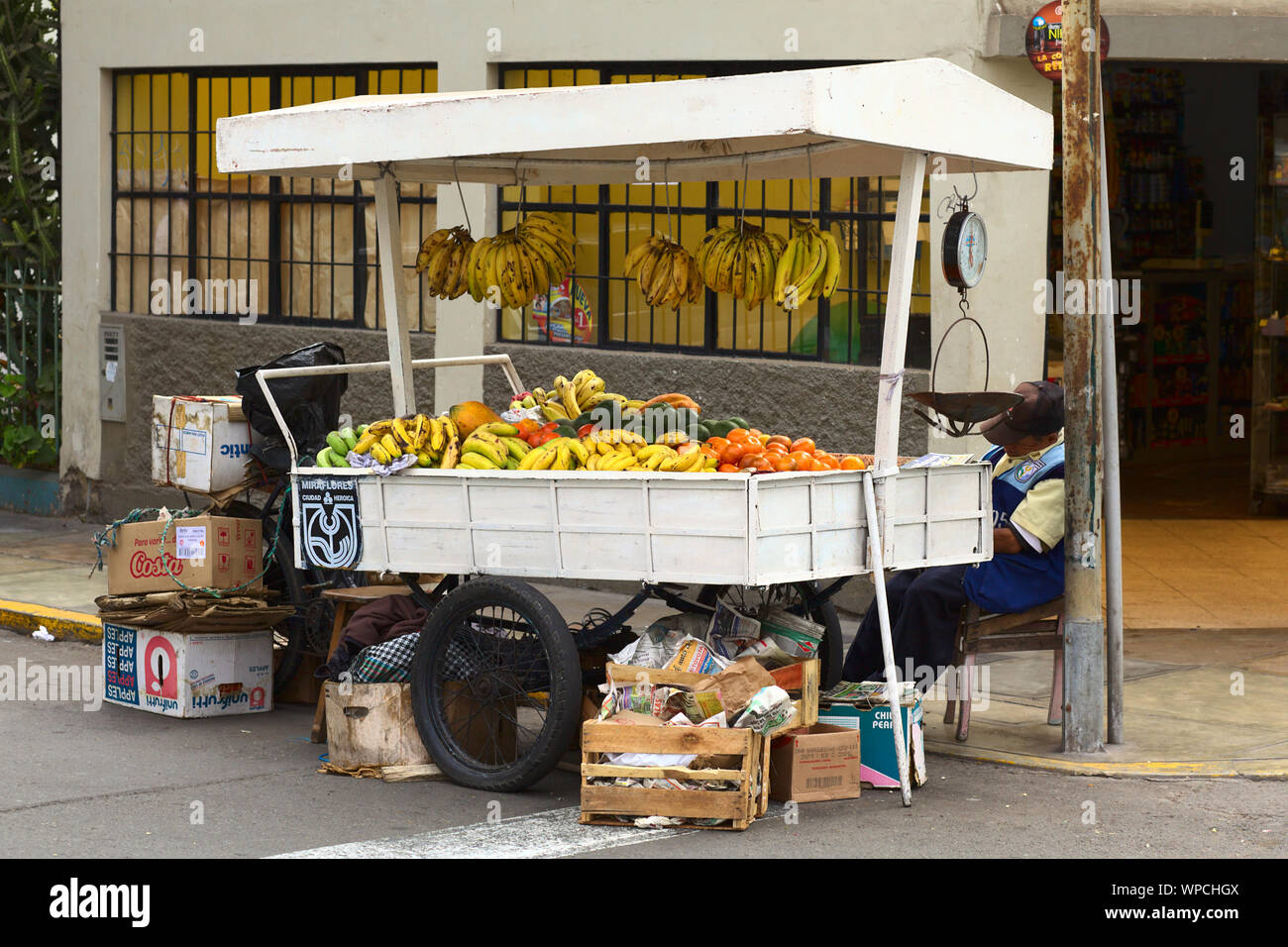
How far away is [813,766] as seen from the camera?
665 centimetres

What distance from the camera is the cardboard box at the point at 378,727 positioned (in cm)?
712

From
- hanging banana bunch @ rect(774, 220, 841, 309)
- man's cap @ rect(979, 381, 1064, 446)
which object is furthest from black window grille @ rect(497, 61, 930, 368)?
man's cap @ rect(979, 381, 1064, 446)

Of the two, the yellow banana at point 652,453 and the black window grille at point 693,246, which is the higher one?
the black window grille at point 693,246

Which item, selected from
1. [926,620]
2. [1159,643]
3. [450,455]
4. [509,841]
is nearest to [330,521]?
[450,455]

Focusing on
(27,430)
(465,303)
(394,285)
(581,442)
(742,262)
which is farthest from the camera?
(27,430)

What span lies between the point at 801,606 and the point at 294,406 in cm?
265

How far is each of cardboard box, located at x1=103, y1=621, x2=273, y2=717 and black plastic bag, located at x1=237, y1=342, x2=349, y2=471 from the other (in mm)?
916

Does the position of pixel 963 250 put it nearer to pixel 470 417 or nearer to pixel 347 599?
pixel 470 417

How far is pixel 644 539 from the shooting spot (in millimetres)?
6633

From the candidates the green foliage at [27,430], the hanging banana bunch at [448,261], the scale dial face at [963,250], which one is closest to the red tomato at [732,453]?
the scale dial face at [963,250]

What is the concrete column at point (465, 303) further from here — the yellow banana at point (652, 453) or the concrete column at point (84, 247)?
the yellow banana at point (652, 453)

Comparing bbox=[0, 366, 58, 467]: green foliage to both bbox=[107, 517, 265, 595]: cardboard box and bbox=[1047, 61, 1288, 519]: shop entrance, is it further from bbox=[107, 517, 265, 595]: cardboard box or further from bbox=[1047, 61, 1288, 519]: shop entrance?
bbox=[1047, 61, 1288, 519]: shop entrance

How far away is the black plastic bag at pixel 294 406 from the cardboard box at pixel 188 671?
916 mm
